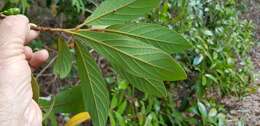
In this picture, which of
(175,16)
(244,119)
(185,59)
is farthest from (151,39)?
(244,119)

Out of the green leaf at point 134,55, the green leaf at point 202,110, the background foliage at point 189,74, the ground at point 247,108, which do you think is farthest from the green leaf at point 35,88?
the ground at point 247,108

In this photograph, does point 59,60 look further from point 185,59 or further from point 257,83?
point 257,83

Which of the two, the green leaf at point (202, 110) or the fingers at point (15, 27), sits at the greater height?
the fingers at point (15, 27)

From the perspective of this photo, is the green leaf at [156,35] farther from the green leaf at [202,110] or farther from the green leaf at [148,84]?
the green leaf at [202,110]

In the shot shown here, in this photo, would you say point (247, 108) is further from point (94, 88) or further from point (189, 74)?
point (94, 88)

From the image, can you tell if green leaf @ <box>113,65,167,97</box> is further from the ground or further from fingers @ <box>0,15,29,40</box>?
the ground

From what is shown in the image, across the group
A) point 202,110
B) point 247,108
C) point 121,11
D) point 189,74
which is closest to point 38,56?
point 121,11

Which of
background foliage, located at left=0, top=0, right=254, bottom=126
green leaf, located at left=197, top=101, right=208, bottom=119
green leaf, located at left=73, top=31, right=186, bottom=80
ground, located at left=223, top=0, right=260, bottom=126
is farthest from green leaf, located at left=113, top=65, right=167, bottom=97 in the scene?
ground, located at left=223, top=0, right=260, bottom=126

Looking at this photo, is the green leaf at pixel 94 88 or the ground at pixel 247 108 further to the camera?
the ground at pixel 247 108
